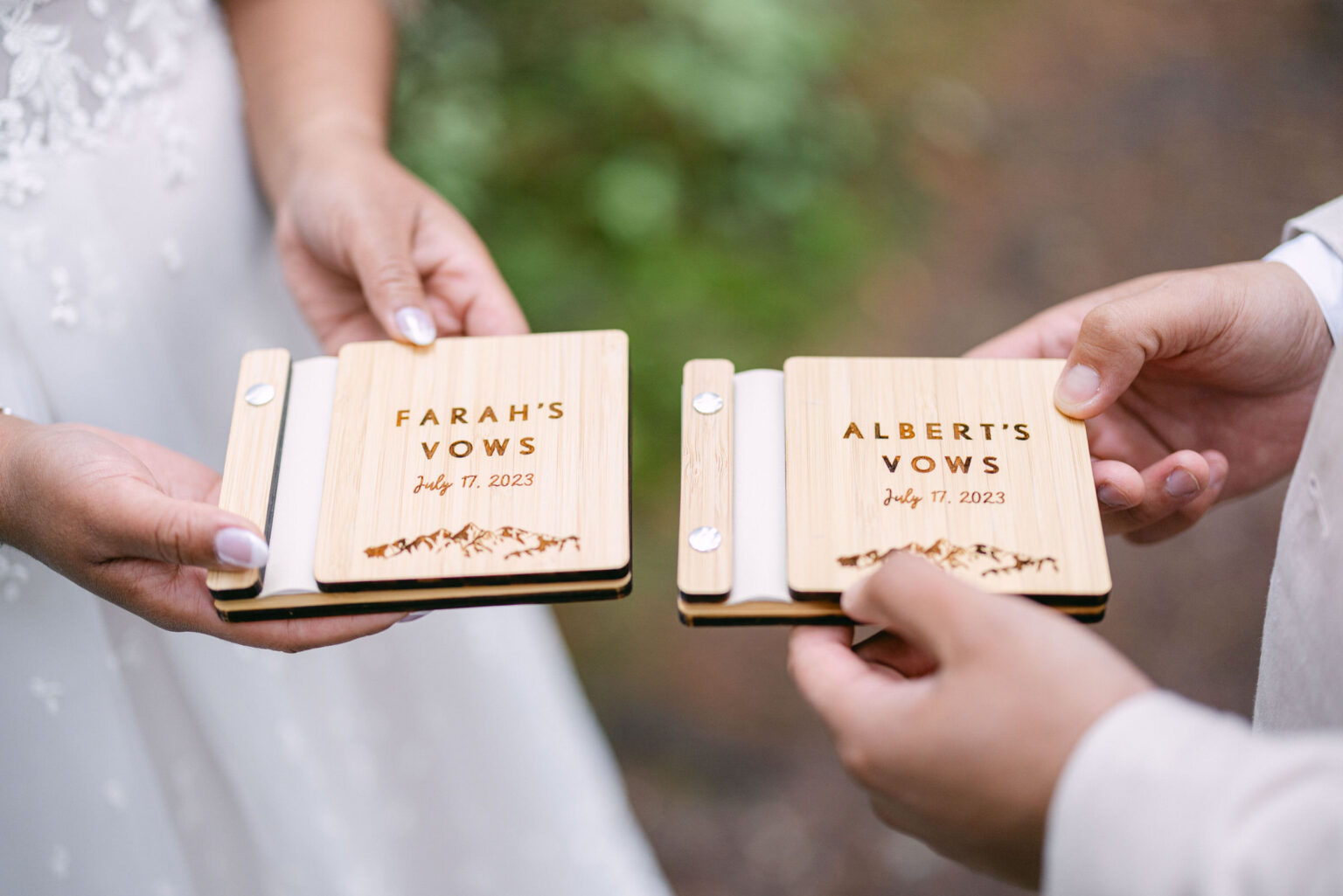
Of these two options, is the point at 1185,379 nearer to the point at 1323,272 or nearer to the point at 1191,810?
the point at 1323,272

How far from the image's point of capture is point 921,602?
99 cm

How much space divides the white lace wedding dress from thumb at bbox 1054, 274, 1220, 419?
118cm

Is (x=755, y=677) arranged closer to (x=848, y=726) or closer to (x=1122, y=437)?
(x=1122, y=437)

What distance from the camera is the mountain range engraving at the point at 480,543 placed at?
116cm

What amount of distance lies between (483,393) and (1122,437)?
1.07 metres

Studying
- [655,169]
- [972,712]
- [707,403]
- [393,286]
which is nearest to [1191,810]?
[972,712]

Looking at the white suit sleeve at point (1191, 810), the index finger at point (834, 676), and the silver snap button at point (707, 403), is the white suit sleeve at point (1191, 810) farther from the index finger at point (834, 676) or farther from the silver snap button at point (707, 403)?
the silver snap button at point (707, 403)

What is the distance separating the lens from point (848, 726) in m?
1.01

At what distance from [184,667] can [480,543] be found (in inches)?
26.3

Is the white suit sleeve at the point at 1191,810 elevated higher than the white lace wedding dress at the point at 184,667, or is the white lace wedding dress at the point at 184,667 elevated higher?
the white lace wedding dress at the point at 184,667

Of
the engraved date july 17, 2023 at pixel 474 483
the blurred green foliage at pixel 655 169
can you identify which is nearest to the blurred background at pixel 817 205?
the blurred green foliage at pixel 655 169

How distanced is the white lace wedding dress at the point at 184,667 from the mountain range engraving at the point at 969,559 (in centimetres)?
94

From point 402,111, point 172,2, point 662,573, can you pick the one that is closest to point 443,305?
point 172,2

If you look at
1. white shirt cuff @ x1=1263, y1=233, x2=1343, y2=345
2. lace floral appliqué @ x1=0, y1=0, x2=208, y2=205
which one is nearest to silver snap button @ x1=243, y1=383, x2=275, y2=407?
lace floral appliqué @ x1=0, y1=0, x2=208, y2=205
